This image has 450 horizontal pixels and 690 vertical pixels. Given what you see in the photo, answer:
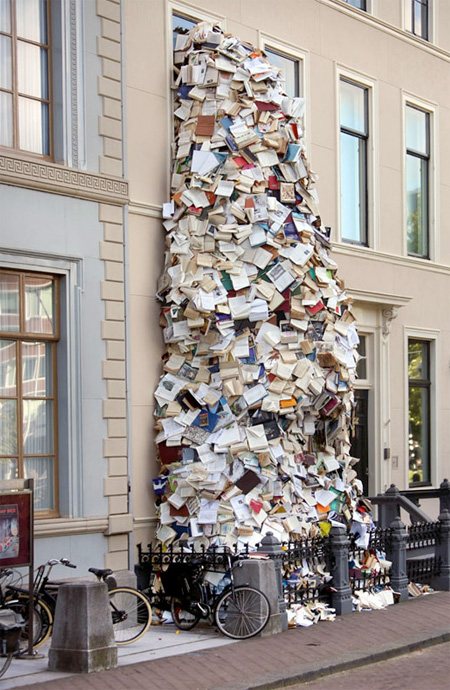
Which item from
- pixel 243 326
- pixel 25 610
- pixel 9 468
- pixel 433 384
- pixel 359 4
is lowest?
pixel 25 610

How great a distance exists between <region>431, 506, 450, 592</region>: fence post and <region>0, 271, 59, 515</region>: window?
5.80 m

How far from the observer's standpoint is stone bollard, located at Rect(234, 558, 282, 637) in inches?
447

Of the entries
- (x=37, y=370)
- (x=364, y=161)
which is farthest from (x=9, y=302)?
(x=364, y=161)

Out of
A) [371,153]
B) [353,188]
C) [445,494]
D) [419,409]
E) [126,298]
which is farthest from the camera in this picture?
[419,409]

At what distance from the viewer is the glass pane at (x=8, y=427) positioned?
11.7 m

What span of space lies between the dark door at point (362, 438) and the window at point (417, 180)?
117 inches

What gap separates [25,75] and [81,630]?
20.7ft

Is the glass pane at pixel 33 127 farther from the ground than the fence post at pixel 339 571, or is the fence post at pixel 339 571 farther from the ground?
the glass pane at pixel 33 127

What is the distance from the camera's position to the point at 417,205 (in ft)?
64.2

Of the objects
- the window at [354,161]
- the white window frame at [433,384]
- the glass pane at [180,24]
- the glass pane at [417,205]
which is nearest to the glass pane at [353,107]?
the window at [354,161]

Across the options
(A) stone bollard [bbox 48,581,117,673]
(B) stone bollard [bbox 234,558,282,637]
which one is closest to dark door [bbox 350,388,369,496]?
(B) stone bollard [bbox 234,558,282,637]

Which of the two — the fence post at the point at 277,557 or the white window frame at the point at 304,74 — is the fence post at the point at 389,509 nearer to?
the fence post at the point at 277,557

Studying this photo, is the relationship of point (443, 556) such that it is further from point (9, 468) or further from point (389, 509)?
point (9, 468)

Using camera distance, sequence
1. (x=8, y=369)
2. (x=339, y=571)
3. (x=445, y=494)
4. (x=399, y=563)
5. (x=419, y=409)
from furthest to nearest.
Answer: (x=419, y=409) < (x=445, y=494) < (x=399, y=563) < (x=339, y=571) < (x=8, y=369)
